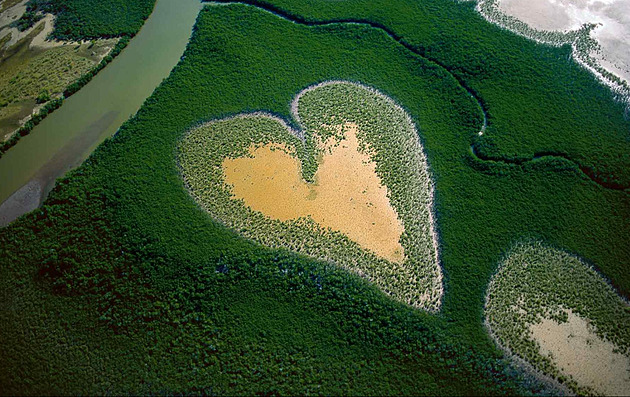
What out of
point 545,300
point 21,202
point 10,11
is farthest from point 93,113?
point 545,300

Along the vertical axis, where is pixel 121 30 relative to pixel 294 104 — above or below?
below

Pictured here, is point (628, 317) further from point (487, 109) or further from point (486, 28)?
point (486, 28)

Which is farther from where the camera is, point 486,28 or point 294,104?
point 486,28

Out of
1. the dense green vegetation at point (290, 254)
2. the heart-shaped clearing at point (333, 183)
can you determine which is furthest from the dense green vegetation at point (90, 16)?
the heart-shaped clearing at point (333, 183)

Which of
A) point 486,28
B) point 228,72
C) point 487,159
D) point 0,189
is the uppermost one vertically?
point 486,28

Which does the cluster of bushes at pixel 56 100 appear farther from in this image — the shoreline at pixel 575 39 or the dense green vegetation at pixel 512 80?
the shoreline at pixel 575 39

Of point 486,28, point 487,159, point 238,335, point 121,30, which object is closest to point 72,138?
point 121,30

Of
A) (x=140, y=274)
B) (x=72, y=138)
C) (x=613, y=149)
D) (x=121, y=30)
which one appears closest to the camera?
(x=140, y=274)

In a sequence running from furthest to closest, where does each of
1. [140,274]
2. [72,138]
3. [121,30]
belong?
[121,30], [72,138], [140,274]
